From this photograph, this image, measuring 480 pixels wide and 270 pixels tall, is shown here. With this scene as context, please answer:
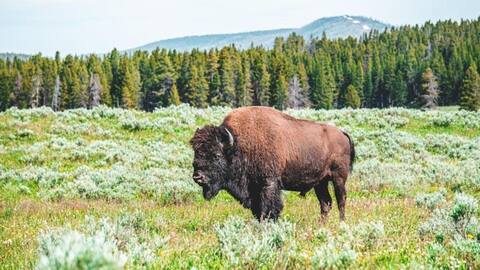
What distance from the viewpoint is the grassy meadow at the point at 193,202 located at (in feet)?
14.8

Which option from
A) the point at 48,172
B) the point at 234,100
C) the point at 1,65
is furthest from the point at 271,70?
the point at 48,172

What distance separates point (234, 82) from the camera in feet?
296

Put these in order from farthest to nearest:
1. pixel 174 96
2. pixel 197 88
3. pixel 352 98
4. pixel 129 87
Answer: pixel 352 98 < pixel 129 87 < pixel 197 88 < pixel 174 96

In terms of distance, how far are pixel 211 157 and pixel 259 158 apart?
32.8 inches

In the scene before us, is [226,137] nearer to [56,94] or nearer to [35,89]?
[56,94]

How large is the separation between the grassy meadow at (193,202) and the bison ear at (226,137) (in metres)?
1.35

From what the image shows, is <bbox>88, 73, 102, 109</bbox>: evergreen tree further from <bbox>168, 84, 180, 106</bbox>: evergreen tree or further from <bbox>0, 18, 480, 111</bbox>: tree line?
<bbox>168, 84, 180, 106</bbox>: evergreen tree

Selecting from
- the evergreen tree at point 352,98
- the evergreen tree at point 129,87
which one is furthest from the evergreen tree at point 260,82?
the evergreen tree at point 129,87

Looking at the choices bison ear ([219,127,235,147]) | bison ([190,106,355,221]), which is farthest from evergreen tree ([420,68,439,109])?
bison ear ([219,127,235,147])

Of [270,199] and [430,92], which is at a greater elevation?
[270,199]

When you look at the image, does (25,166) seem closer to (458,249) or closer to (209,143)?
(209,143)

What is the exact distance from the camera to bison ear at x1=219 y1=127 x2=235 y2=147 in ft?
24.7

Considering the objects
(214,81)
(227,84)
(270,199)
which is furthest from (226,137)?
(214,81)

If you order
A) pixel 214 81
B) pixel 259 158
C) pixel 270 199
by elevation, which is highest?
pixel 259 158
